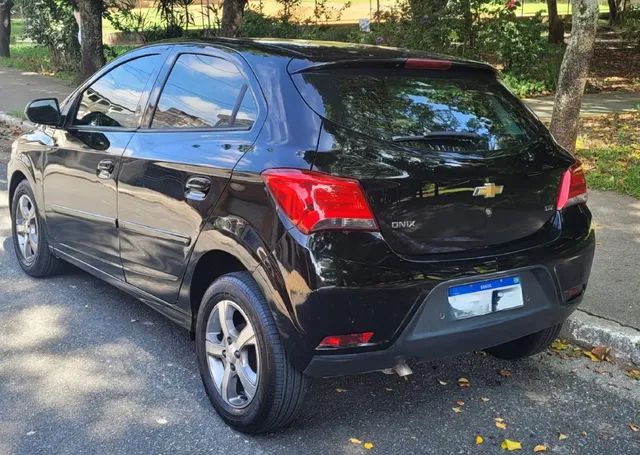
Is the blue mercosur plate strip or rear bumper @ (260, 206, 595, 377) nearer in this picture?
rear bumper @ (260, 206, 595, 377)

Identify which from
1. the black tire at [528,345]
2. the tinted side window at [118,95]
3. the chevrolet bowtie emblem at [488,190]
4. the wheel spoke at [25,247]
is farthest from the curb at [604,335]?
the wheel spoke at [25,247]

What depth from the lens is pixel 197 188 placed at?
3256 millimetres

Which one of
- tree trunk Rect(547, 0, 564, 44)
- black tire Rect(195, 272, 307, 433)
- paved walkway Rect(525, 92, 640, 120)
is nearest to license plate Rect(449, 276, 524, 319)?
black tire Rect(195, 272, 307, 433)

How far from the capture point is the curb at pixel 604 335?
386 cm

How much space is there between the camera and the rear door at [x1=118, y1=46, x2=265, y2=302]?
3184mm

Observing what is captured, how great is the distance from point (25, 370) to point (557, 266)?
277 centimetres

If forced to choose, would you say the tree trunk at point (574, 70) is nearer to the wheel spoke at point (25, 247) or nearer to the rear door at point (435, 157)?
the rear door at point (435, 157)

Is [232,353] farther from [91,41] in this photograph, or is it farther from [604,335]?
[91,41]

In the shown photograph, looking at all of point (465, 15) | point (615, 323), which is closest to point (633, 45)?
point (465, 15)

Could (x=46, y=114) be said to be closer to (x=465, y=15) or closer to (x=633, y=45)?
(x=465, y=15)

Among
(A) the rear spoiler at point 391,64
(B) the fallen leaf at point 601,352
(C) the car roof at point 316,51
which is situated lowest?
(B) the fallen leaf at point 601,352

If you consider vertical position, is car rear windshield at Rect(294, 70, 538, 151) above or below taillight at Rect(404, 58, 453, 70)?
below

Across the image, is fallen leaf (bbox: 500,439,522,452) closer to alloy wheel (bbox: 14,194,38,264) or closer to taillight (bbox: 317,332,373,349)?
taillight (bbox: 317,332,373,349)

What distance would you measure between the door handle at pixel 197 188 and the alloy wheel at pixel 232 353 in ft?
1.65
